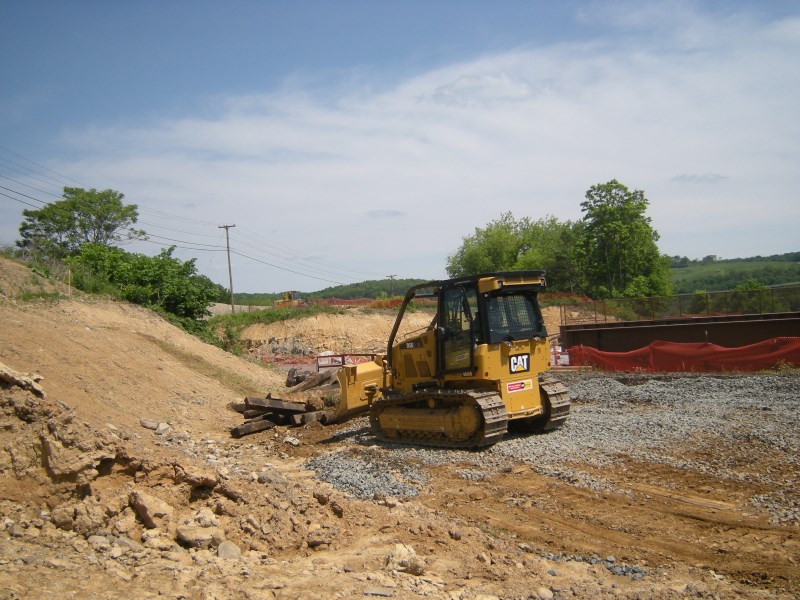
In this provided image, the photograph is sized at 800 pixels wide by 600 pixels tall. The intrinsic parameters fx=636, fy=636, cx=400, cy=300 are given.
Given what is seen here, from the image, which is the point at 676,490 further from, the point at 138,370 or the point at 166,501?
the point at 138,370

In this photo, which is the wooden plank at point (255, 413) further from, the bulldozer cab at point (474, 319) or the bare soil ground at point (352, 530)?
the bare soil ground at point (352, 530)

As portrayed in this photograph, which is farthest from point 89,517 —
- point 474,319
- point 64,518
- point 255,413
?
point 255,413

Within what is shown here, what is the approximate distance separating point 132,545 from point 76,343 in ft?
34.5

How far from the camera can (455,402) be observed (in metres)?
10.7

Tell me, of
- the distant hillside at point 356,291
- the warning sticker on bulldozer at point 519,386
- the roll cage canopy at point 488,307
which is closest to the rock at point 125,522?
the roll cage canopy at point 488,307

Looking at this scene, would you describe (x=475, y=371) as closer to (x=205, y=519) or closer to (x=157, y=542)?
(x=205, y=519)

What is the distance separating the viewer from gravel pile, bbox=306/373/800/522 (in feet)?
27.7

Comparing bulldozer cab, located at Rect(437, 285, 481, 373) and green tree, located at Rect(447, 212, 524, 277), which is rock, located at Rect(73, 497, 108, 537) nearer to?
bulldozer cab, located at Rect(437, 285, 481, 373)

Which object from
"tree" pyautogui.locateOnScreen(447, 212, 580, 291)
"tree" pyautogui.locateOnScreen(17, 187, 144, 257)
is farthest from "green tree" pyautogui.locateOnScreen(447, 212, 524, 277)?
"tree" pyautogui.locateOnScreen(17, 187, 144, 257)

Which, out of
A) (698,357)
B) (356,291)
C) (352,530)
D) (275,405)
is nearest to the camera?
(352,530)

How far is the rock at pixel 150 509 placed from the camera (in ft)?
18.9

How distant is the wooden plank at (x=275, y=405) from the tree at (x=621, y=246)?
49341 mm

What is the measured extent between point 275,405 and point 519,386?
552 cm

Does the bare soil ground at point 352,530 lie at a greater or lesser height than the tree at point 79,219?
lesser
